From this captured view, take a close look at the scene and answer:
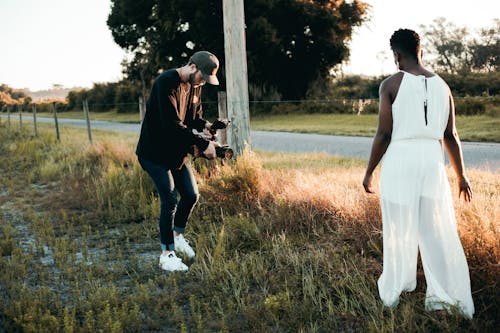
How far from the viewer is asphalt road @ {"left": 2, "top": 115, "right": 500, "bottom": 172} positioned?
9984 mm

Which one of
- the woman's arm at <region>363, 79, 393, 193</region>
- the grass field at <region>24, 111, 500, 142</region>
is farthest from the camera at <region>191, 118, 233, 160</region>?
the grass field at <region>24, 111, 500, 142</region>

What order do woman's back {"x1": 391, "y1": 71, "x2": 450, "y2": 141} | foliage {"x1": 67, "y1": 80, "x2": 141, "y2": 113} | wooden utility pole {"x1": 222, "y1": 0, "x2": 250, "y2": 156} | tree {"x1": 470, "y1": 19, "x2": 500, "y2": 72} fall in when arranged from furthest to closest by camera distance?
1. foliage {"x1": 67, "y1": 80, "x2": 141, "y2": 113}
2. tree {"x1": 470, "y1": 19, "x2": 500, "y2": 72}
3. wooden utility pole {"x1": 222, "y1": 0, "x2": 250, "y2": 156}
4. woman's back {"x1": 391, "y1": 71, "x2": 450, "y2": 141}

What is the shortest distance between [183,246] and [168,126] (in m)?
1.36

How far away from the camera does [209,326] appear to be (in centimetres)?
372

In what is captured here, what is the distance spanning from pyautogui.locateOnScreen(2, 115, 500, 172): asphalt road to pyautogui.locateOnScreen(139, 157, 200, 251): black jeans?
578 centimetres

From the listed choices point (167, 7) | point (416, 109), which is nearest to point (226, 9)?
point (416, 109)

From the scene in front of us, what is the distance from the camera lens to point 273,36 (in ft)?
81.9

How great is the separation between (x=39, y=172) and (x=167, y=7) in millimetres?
17399

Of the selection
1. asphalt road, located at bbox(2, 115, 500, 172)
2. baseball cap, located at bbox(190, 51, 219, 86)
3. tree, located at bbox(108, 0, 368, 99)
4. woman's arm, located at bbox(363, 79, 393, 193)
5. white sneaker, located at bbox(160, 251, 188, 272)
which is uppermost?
tree, located at bbox(108, 0, 368, 99)

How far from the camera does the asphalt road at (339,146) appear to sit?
998 cm

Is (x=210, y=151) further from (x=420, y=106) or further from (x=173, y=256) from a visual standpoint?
(x=420, y=106)

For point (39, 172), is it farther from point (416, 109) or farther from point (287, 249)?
point (416, 109)

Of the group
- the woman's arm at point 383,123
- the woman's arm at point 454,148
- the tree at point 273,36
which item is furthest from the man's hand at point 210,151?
the tree at point 273,36

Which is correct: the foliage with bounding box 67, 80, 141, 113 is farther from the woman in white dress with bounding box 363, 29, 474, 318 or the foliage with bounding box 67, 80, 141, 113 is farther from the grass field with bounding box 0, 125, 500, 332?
the woman in white dress with bounding box 363, 29, 474, 318
